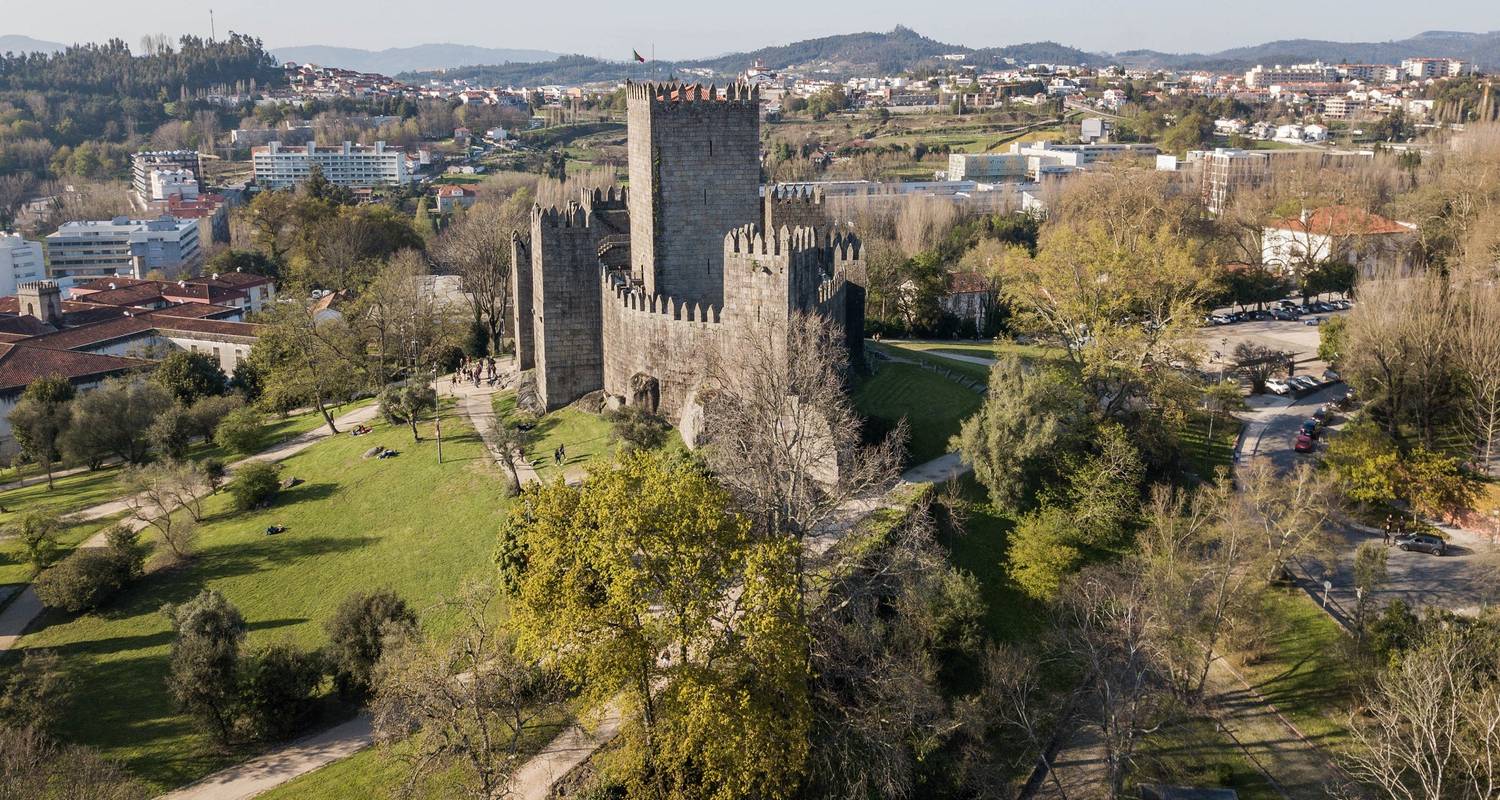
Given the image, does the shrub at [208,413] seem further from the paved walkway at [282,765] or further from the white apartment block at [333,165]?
the white apartment block at [333,165]

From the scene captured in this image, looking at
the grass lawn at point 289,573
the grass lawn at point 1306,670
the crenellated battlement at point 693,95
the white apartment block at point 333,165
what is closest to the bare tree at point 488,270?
the grass lawn at point 289,573

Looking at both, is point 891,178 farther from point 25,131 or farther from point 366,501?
point 25,131

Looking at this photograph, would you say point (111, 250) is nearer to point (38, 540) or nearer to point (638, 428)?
point (38, 540)

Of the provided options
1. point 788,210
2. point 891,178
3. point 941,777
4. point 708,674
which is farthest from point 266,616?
point 891,178

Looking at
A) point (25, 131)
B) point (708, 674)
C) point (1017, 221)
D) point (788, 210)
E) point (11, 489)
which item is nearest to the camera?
point (708, 674)

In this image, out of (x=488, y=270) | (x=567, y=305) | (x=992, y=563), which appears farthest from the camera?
(x=488, y=270)

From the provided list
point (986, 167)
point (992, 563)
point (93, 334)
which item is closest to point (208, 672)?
point (992, 563)
